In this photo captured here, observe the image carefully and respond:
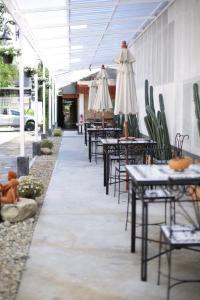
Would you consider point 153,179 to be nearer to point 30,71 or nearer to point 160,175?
point 160,175

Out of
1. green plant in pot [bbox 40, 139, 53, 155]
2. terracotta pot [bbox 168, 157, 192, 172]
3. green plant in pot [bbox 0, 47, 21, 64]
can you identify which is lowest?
green plant in pot [bbox 40, 139, 53, 155]

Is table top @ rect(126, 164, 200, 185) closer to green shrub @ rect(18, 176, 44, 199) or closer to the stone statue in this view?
the stone statue

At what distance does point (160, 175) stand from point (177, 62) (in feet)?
21.7

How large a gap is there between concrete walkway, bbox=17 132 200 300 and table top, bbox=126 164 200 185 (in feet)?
2.75

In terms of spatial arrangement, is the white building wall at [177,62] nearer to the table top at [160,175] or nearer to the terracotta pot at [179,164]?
the table top at [160,175]

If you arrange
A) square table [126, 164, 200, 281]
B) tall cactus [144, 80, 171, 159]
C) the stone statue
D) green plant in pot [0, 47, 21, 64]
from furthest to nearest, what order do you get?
tall cactus [144, 80, 171, 159]
green plant in pot [0, 47, 21, 64]
the stone statue
square table [126, 164, 200, 281]

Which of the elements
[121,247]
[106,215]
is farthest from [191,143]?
[121,247]

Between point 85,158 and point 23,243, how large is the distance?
8.23m

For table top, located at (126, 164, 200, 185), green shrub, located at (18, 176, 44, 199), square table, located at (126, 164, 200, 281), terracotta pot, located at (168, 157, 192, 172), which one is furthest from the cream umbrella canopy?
terracotta pot, located at (168, 157, 192, 172)

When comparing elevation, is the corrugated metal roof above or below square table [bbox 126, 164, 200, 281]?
above

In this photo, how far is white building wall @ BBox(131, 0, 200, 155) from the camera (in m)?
9.05

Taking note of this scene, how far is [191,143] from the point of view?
30.1 feet

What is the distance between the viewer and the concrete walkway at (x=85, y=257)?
396 cm

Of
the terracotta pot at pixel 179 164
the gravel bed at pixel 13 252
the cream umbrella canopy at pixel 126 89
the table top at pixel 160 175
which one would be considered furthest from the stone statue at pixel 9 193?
the cream umbrella canopy at pixel 126 89
